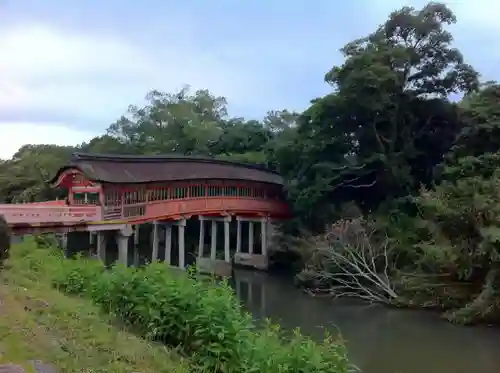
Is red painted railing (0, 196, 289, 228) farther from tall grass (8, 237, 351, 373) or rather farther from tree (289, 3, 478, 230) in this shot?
tall grass (8, 237, 351, 373)

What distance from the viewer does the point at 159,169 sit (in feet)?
73.5

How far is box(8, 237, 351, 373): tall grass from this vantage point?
5008mm

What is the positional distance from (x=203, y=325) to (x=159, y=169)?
17.6 meters

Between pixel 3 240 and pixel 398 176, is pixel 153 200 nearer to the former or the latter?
pixel 398 176

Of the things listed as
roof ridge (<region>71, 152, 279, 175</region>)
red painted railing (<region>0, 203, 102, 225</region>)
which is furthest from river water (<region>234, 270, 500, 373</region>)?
roof ridge (<region>71, 152, 279, 175</region>)

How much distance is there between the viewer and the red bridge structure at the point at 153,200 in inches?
664

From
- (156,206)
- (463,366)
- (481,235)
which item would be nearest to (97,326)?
(463,366)

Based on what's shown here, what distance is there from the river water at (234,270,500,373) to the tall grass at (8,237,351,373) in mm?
4415

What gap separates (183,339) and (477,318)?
1191 centimetres

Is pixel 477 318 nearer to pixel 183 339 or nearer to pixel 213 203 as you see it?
pixel 183 339

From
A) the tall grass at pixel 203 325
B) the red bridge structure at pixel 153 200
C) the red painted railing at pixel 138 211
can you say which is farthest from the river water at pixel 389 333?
the red bridge structure at pixel 153 200

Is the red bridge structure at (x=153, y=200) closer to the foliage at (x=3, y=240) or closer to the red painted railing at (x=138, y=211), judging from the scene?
the red painted railing at (x=138, y=211)

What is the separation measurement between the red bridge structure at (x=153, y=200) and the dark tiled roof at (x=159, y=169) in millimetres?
35

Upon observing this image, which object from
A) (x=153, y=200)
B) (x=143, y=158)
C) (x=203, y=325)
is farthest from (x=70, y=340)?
(x=143, y=158)
